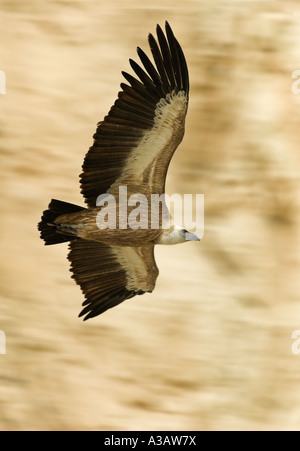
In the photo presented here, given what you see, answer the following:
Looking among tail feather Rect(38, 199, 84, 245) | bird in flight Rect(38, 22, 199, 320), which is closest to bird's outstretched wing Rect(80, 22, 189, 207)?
bird in flight Rect(38, 22, 199, 320)

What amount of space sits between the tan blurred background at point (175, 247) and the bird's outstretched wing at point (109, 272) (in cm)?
225

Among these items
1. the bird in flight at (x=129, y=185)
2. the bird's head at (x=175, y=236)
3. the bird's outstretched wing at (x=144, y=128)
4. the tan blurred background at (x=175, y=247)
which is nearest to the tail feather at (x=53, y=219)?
the bird in flight at (x=129, y=185)

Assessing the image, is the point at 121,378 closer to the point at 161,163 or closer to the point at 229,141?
the point at 229,141

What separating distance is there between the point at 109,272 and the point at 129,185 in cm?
108

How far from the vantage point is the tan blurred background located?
10.6m

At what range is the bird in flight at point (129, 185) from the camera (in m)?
7.09

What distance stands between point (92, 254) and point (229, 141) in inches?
127

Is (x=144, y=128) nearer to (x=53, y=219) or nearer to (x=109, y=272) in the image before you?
(x=53, y=219)

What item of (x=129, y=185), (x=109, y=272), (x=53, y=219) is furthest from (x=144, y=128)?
(x=109, y=272)

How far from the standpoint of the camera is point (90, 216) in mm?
7594

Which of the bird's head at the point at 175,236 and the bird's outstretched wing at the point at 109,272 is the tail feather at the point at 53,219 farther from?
the bird's head at the point at 175,236

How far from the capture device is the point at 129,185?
25.1 feet

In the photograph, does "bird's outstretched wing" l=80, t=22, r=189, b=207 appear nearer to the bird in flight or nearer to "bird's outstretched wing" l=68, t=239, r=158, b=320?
the bird in flight

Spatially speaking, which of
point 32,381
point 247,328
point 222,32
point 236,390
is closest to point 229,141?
point 222,32
